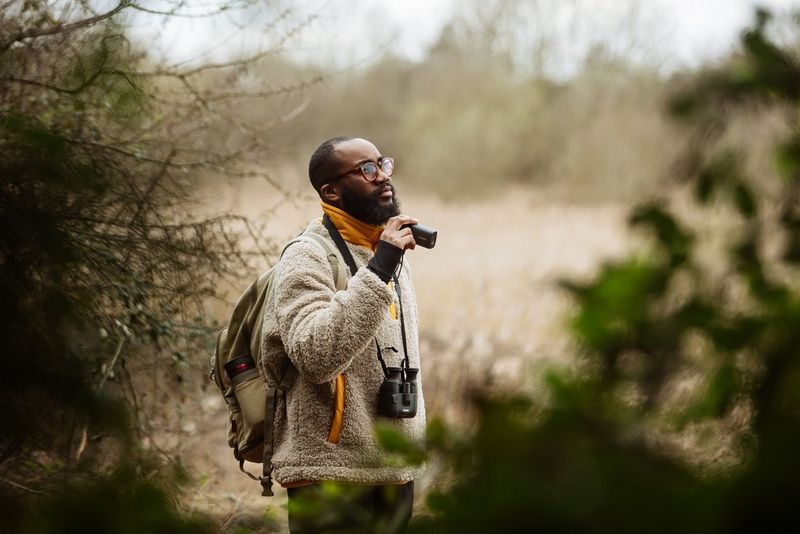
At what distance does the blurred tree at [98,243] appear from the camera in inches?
61.1

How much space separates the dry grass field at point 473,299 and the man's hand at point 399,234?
0.38 meters

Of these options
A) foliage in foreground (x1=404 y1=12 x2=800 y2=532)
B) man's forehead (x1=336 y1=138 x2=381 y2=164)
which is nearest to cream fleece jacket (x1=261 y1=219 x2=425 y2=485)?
man's forehead (x1=336 y1=138 x2=381 y2=164)

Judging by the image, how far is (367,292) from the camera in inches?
110

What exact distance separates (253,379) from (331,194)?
2.15ft

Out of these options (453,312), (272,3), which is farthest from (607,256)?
(453,312)

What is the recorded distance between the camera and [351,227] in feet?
10.6

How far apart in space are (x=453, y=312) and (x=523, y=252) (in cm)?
433

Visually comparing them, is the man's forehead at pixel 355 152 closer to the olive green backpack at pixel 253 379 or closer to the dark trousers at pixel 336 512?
the olive green backpack at pixel 253 379

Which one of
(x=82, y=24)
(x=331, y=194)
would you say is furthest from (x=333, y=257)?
(x=82, y=24)

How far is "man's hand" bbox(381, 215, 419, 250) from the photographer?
2898 millimetres

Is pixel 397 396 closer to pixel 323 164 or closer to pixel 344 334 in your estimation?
pixel 344 334

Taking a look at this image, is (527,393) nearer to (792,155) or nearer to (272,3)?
(792,155)

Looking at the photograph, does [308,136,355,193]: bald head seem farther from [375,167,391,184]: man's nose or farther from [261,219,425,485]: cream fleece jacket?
[261,219,425,485]: cream fleece jacket

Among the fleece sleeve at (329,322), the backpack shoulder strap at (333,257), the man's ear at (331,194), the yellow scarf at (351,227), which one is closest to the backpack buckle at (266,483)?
the fleece sleeve at (329,322)
